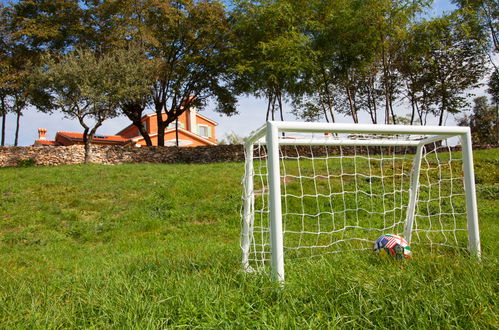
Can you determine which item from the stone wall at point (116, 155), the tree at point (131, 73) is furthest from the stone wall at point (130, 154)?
the tree at point (131, 73)

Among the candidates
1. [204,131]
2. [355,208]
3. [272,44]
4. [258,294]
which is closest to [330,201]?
[258,294]

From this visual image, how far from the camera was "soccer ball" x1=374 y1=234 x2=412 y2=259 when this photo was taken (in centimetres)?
303

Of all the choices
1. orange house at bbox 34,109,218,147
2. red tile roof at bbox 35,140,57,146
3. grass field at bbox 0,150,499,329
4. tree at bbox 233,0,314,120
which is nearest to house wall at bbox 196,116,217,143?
orange house at bbox 34,109,218,147

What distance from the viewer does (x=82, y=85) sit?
1644 cm

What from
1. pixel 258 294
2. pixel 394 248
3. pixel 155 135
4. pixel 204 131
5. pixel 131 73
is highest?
pixel 204 131

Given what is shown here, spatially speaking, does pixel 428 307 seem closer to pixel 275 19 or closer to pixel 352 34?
pixel 352 34

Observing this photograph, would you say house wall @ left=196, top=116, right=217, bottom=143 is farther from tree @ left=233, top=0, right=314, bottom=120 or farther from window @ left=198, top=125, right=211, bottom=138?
tree @ left=233, top=0, right=314, bottom=120

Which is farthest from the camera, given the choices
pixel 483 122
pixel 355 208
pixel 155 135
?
pixel 155 135

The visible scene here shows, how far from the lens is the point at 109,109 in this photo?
57.2 feet

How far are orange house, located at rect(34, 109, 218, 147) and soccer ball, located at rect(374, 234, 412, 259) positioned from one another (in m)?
31.1

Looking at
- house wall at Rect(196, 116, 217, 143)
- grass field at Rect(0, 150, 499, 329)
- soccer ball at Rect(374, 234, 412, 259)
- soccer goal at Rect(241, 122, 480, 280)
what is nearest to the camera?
grass field at Rect(0, 150, 499, 329)

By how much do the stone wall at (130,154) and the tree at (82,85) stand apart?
1256 mm

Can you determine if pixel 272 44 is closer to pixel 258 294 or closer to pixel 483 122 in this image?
pixel 258 294

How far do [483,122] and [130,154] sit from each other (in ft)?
112
